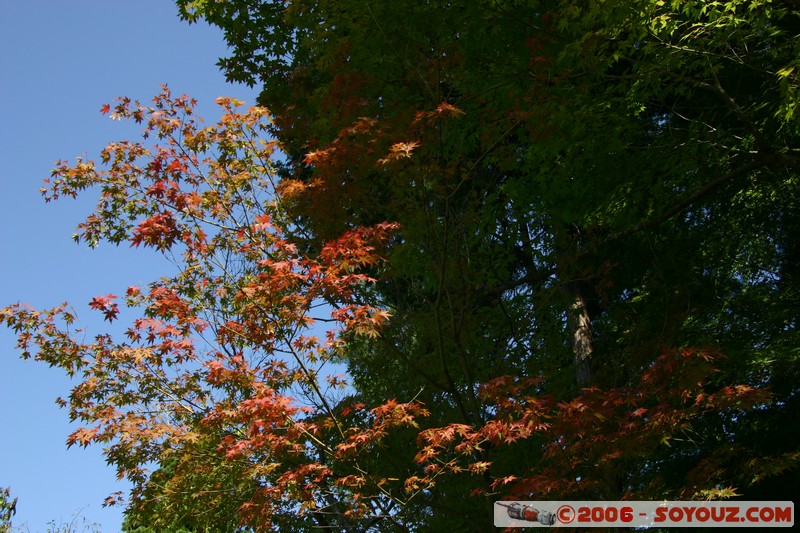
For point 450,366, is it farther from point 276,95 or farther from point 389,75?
point 276,95

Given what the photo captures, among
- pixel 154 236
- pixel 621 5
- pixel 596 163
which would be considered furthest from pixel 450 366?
pixel 621 5

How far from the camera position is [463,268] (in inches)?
308

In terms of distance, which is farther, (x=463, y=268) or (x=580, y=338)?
(x=580, y=338)
